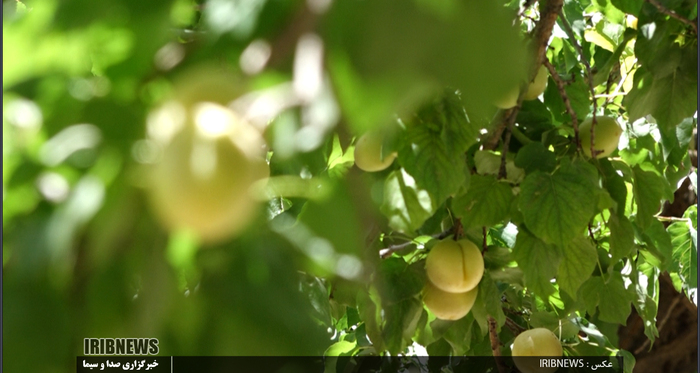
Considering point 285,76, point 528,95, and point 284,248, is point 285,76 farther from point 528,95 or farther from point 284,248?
point 528,95

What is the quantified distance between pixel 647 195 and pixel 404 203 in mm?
388

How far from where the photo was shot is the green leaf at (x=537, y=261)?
751 millimetres

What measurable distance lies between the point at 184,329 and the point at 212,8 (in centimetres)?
8

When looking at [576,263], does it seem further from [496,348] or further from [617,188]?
[496,348]

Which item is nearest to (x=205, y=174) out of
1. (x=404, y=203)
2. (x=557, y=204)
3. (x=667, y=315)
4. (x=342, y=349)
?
(x=404, y=203)

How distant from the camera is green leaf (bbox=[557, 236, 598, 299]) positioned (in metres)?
0.79

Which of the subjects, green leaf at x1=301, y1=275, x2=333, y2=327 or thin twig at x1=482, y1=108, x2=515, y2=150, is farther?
thin twig at x1=482, y1=108, x2=515, y2=150

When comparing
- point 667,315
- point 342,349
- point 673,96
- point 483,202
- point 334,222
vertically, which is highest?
point 334,222

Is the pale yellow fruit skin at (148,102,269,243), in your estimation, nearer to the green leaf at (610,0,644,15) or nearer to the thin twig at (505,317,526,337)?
the green leaf at (610,0,644,15)

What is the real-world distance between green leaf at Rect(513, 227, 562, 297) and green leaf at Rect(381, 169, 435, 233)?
0.16 m

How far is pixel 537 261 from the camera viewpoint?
2.48ft

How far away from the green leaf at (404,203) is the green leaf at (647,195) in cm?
34

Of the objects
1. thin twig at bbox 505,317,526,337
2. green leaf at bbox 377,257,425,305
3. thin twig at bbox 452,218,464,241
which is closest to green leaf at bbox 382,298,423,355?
green leaf at bbox 377,257,425,305

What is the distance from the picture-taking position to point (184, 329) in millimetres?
178
